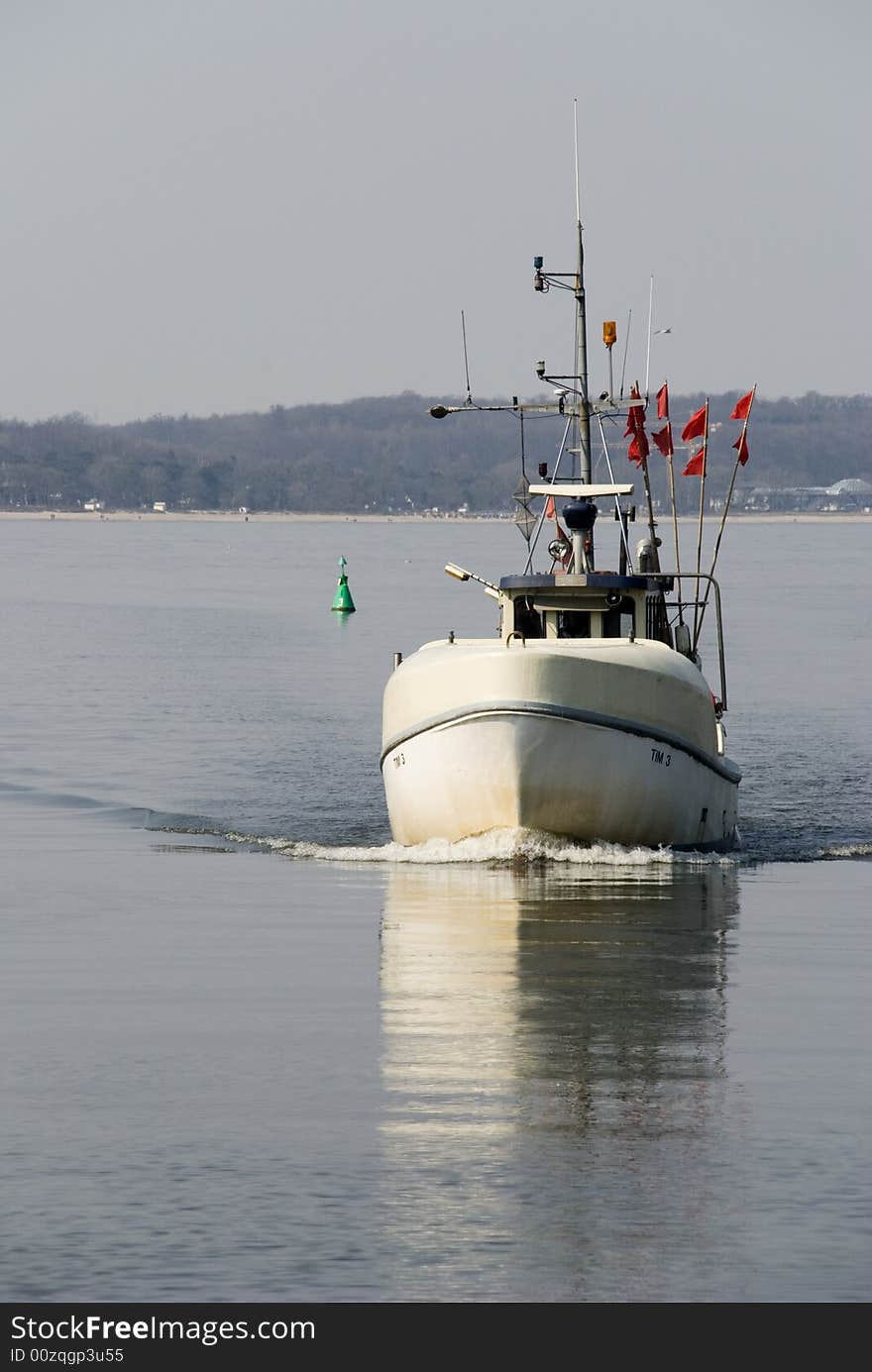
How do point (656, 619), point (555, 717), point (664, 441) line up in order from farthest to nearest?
point (664, 441) < point (656, 619) < point (555, 717)

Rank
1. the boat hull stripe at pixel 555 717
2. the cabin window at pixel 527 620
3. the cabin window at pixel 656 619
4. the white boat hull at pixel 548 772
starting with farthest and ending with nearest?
the cabin window at pixel 656 619, the cabin window at pixel 527 620, the white boat hull at pixel 548 772, the boat hull stripe at pixel 555 717

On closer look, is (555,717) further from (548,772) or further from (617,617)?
(617,617)

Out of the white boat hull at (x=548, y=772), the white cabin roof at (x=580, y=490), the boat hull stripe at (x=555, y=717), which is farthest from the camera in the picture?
the white cabin roof at (x=580, y=490)

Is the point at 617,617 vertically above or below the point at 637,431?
below

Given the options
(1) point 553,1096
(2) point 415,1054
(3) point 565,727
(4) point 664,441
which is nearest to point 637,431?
(4) point 664,441

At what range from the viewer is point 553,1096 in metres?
13.2

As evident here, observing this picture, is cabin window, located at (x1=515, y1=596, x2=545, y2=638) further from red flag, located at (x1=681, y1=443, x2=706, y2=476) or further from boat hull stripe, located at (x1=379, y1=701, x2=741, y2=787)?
red flag, located at (x1=681, y1=443, x2=706, y2=476)

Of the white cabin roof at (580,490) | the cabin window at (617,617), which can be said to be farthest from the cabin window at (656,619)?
the white cabin roof at (580,490)

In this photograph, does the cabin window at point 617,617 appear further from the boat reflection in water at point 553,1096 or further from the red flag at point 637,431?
the boat reflection in water at point 553,1096

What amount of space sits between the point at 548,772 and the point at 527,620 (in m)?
3.05

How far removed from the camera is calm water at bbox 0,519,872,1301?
10.4 metres

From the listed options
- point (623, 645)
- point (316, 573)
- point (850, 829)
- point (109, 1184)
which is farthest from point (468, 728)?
point (316, 573)

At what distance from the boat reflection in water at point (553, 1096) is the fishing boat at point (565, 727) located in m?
2.36

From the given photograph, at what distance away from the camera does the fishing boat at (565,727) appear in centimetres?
2359
